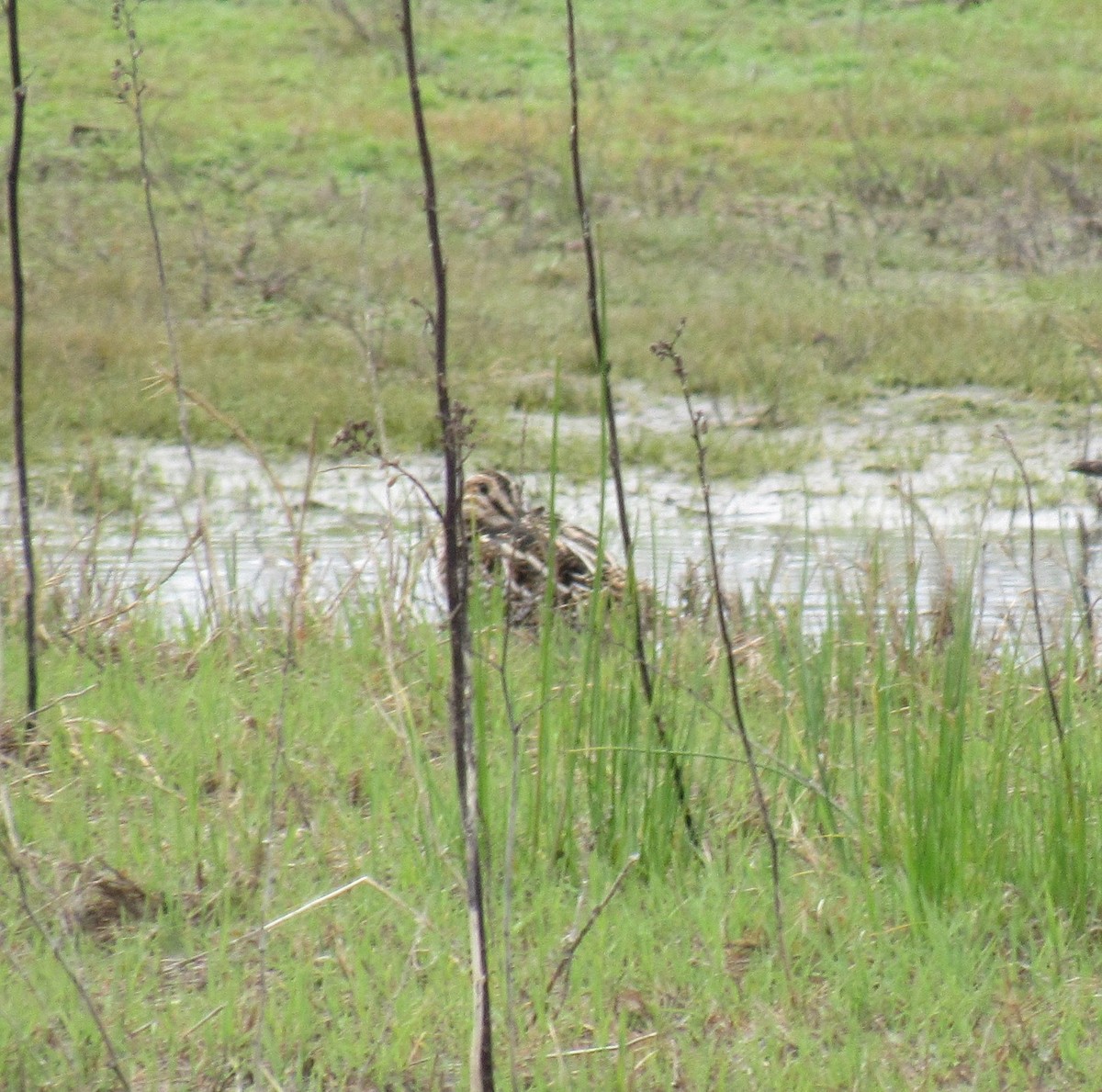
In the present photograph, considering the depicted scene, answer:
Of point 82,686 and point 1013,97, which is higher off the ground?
point 1013,97

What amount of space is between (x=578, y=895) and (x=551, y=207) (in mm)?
12463

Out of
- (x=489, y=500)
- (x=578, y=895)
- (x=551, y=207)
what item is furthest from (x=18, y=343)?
(x=551, y=207)

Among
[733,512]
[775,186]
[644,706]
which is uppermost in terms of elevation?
[775,186]

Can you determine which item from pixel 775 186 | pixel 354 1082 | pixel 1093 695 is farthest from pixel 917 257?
pixel 354 1082

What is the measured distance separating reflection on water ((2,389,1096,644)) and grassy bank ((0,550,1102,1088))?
201 cm

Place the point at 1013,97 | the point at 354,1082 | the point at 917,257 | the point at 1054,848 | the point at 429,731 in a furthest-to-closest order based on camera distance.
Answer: the point at 1013,97
the point at 917,257
the point at 429,731
the point at 1054,848
the point at 354,1082

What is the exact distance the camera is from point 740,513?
711 centimetres

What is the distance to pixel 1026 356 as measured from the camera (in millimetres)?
9469

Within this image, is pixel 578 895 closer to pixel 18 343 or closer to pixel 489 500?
pixel 18 343

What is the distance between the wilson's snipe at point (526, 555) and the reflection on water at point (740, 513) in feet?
1.53

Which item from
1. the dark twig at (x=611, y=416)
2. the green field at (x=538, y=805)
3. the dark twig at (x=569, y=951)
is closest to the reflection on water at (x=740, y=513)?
the green field at (x=538, y=805)

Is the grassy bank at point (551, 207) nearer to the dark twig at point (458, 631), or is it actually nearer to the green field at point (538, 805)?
the green field at point (538, 805)

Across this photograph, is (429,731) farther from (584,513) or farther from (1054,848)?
(584,513)

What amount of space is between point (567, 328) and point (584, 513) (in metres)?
3.67
